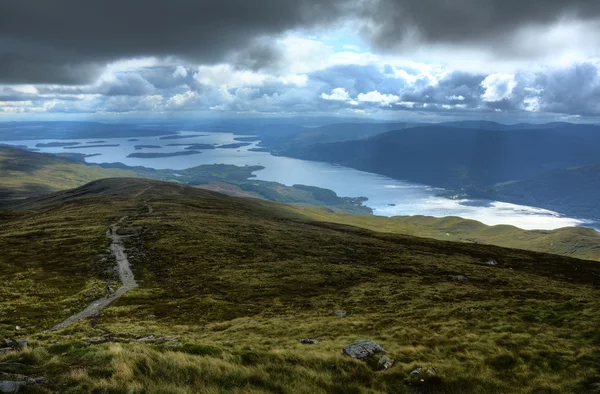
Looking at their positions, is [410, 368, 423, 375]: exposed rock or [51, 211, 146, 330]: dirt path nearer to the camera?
[410, 368, 423, 375]: exposed rock

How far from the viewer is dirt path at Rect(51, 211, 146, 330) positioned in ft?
121

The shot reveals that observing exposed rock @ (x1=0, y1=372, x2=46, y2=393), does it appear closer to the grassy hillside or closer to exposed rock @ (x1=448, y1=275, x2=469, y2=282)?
the grassy hillside

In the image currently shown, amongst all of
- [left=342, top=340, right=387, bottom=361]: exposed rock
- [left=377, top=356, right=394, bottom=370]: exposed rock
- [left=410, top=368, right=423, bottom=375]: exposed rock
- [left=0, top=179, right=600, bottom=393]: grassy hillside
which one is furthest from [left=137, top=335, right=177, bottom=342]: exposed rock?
[left=410, top=368, right=423, bottom=375]: exposed rock

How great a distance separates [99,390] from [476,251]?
329 ft

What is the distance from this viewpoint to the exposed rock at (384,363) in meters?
16.5

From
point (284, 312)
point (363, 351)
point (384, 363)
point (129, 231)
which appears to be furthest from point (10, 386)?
point (129, 231)

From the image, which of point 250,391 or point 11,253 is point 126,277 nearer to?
point 11,253

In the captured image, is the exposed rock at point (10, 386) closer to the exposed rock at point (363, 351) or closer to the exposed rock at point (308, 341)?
the exposed rock at point (363, 351)

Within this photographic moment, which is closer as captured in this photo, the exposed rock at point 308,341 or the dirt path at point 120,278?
the exposed rock at point 308,341

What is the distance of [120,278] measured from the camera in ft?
177

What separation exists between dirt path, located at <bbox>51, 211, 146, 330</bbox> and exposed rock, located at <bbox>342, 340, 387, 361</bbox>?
94.1 ft

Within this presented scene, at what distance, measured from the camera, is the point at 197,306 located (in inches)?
1612

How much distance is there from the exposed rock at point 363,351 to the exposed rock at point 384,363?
1.00 meters

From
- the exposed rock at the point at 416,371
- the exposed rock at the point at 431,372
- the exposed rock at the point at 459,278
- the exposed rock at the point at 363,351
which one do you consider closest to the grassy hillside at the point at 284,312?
the exposed rock at the point at 431,372
